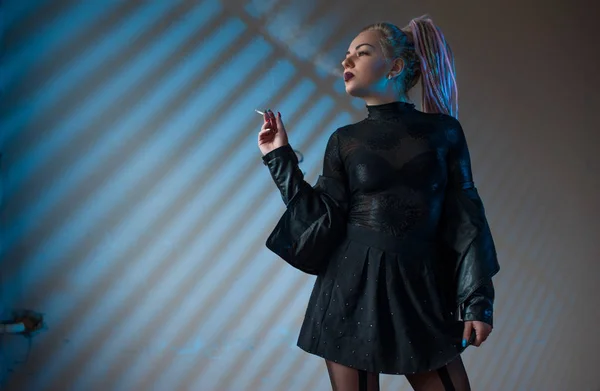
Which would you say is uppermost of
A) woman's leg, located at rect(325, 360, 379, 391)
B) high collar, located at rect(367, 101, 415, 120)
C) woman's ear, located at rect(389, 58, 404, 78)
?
woman's ear, located at rect(389, 58, 404, 78)

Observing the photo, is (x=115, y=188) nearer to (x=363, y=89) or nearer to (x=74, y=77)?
(x=74, y=77)

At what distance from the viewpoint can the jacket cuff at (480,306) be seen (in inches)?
38.3

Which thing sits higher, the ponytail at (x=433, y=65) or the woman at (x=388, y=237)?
the ponytail at (x=433, y=65)

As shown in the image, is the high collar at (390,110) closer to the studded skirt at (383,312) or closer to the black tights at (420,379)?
the studded skirt at (383,312)

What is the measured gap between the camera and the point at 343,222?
3.52 ft

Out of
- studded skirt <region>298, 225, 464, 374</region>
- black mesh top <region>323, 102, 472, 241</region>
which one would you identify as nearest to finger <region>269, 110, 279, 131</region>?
black mesh top <region>323, 102, 472, 241</region>

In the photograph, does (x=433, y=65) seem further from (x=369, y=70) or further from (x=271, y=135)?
(x=271, y=135)

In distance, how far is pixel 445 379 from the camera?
1.00m

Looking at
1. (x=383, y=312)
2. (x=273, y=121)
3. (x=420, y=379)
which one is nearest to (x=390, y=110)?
(x=273, y=121)

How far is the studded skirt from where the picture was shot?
960 mm

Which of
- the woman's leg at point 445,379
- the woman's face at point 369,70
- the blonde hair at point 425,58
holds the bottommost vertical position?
the woman's leg at point 445,379

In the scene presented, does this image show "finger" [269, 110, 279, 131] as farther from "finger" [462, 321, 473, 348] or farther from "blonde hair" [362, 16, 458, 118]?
"finger" [462, 321, 473, 348]

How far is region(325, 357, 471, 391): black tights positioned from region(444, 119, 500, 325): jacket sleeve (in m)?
0.11

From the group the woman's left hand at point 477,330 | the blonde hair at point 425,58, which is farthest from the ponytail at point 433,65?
the woman's left hand at point 477,330
